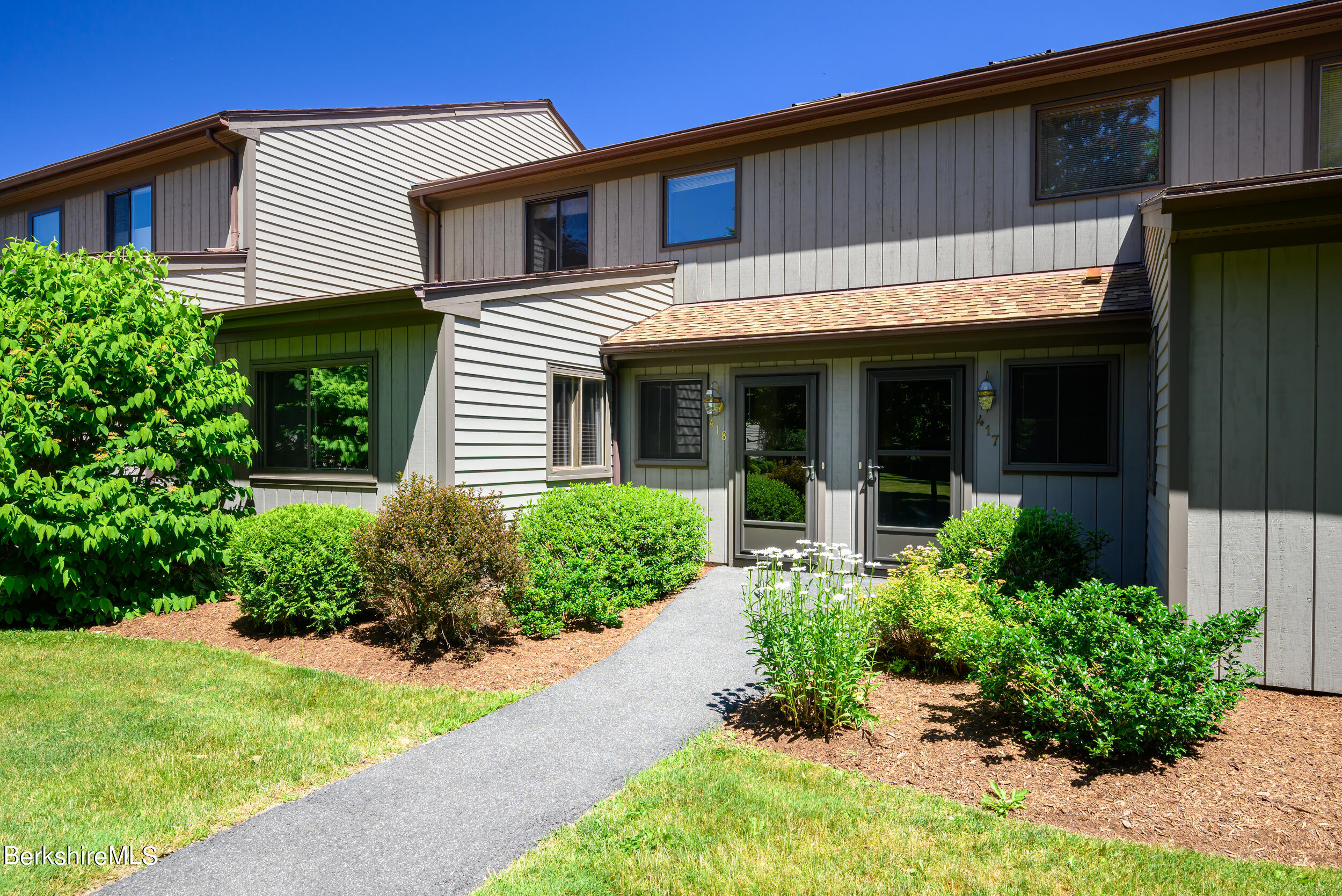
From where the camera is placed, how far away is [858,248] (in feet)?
31.6

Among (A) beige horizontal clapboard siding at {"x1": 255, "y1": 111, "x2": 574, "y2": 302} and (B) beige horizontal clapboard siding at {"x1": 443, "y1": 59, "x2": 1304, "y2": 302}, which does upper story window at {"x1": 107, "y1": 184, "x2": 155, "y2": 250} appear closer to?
(A) beige horizontal clapboard siding at {"x1": 255, "y1": 111, "x2": 574, "y2": 302}

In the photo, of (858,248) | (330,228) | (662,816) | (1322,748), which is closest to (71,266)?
(330,228)

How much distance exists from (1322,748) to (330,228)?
13.0 m

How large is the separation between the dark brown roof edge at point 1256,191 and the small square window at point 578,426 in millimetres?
6050

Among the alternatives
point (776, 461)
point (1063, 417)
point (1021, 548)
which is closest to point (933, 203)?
point (1063, 417)

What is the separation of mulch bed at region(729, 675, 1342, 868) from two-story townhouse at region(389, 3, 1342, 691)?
2.92 feet

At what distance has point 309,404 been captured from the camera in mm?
8766

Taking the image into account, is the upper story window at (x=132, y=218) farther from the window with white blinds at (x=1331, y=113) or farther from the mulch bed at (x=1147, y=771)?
the window with white blinds at (x=1331, y=113)

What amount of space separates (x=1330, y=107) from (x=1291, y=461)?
4988mm

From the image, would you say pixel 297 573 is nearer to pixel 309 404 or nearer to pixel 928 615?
pixel 309 404

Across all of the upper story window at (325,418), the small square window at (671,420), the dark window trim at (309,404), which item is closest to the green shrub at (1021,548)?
the small square window at (671,420)

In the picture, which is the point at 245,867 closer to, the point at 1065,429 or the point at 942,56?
the point at 1065,429

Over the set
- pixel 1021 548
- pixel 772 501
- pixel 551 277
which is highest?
pixel 551 277

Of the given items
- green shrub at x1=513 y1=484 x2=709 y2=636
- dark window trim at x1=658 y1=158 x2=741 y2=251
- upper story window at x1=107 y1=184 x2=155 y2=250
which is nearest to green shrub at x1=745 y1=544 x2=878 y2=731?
green shrub at x1=513 y1=484 x2=709 y2=636
